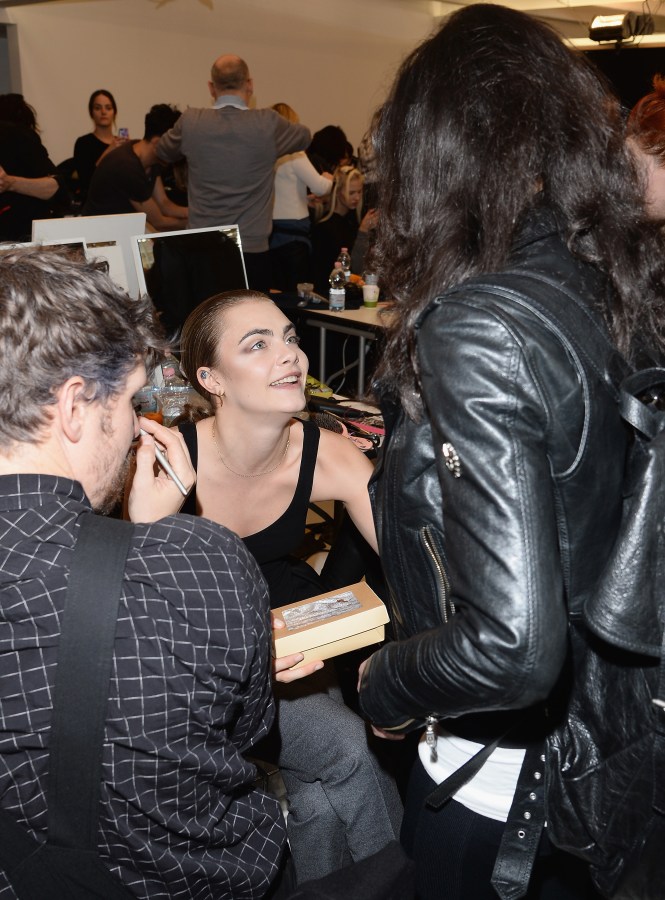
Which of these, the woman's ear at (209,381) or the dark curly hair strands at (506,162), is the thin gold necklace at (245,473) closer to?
the woman's ear at (209,381)

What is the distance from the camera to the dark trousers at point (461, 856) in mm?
1191

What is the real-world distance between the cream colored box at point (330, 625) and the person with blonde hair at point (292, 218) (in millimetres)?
4977

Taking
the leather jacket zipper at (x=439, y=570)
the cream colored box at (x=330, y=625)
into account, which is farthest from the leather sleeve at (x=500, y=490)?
the cream colored box at (x=330, y=625)

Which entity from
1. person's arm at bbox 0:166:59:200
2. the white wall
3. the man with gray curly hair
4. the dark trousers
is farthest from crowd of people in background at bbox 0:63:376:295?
the dark trousers

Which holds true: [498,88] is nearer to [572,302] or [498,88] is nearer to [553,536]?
[572,302]

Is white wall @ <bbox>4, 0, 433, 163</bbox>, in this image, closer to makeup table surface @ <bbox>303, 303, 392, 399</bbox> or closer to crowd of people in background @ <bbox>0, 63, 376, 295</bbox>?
crowd of people in background @ <bbox>0, 63, 376, 295</bbox>

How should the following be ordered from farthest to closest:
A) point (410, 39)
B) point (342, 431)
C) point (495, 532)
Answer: point (410, 39), point (342, 431), point (495, 532)

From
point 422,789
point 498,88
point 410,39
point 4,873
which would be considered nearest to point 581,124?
point 498,88

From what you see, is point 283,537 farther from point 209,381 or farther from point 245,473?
point 209,381

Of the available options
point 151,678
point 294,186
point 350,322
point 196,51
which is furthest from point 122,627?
point 196,51

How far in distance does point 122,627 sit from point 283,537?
4.41ft

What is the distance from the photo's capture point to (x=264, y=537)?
2197mm

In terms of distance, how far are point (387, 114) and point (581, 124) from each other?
253 mm

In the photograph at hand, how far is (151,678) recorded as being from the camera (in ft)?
2.89
